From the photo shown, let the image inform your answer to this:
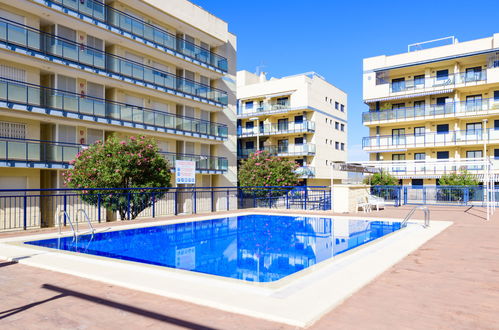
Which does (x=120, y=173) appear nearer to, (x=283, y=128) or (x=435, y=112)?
(x=283, y=128)

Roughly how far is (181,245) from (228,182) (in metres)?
25.5

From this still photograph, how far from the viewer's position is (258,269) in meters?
9.13

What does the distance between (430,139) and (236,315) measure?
38273mm

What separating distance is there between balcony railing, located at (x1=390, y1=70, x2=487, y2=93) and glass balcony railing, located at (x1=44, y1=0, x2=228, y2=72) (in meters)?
18.8

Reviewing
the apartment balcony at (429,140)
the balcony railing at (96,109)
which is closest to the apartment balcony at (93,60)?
the balcony railing at (96,109)

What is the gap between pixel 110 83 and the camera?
90.2 feet

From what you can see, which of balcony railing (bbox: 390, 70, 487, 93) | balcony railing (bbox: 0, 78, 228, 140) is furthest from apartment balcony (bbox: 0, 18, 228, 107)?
balcony railing (bbox: 390, 70, 487, 93)

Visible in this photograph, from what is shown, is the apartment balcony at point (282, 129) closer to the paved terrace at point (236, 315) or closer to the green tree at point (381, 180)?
the green tree at point (381, 180)

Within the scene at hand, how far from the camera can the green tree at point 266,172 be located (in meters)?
33.8

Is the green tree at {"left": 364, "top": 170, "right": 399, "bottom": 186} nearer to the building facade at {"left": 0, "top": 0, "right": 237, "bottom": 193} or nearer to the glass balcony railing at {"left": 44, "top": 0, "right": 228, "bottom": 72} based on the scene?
the building facade at {"left": 0, "top": 0, "right": 237, "bottom": 193}

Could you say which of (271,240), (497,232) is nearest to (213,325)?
(271,240)

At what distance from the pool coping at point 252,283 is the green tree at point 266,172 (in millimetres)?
23603

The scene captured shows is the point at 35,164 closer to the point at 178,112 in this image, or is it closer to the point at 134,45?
the point at 134,45

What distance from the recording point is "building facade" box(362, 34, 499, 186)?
36.5 metres
